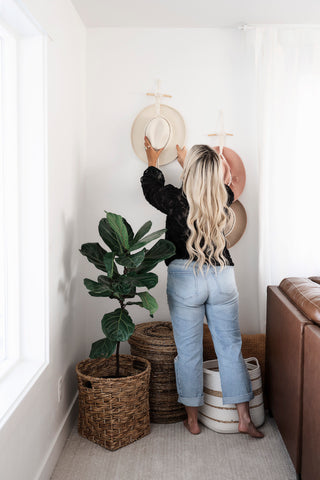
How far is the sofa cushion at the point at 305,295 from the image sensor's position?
1.82 m

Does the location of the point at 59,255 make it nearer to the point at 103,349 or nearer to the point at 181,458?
the point at 103,349

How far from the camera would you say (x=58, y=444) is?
2.22 metres

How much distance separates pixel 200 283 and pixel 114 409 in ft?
2.56

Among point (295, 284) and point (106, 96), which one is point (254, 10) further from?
point (295, 284)

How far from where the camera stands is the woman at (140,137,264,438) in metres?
2.33

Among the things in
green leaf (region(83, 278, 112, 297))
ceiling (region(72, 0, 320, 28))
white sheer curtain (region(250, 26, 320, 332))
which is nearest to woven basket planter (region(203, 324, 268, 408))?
white sheer curtain (region(250, 26, 320, 332))

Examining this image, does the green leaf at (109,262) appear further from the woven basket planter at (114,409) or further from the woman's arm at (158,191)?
the woven basket planter at (114,409)

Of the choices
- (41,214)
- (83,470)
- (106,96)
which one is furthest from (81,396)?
(106,96)

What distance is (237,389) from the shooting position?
241 cm

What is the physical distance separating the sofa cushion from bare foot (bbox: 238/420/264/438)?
2.43ft

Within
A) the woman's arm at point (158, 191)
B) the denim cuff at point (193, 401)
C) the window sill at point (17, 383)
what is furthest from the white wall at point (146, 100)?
the window sill at point (17, 383)

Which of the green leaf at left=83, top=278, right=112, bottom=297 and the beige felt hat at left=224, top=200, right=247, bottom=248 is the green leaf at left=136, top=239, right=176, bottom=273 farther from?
the beige felt hat at left=224, top=200, right=247, bottom=248

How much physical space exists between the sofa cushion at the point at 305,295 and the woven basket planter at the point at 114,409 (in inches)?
34.3

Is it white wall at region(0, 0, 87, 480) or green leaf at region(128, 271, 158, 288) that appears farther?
green leaf at region(128, 271, 158, 288)
